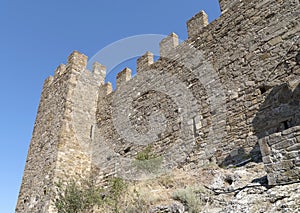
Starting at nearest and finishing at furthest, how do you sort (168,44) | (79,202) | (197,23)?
(79,202) < (197,23) < (168,44)

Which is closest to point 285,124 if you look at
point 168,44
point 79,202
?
point 79,202

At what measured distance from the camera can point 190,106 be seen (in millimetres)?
6961

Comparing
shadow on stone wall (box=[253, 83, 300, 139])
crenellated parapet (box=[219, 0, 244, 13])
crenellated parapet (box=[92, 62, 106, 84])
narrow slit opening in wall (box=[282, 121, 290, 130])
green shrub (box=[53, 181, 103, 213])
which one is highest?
crenellated parapet (box=[92, 62, 106, 84])

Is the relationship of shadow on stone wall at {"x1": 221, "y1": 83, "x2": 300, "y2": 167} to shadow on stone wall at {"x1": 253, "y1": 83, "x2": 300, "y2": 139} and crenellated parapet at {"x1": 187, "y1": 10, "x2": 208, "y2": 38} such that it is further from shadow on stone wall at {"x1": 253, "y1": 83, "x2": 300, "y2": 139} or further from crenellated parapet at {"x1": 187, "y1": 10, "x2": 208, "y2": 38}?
crenellated parapet at {"x1": 187, "y1": 10, "x2": 208, "y2": 38}

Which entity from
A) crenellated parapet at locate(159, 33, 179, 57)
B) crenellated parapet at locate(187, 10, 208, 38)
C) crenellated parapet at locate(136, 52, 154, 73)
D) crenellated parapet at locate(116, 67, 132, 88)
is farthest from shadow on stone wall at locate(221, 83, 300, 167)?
crenellated parapet at locate(116, 67, 132, 88)

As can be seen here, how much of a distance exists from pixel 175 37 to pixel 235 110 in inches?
148

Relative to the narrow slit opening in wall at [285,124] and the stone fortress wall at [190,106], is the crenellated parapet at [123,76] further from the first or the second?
the narrow slit opening in wall at [285,124]

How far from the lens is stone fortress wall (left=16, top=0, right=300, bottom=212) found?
5.23 metres

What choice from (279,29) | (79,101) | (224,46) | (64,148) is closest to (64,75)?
(79,101)

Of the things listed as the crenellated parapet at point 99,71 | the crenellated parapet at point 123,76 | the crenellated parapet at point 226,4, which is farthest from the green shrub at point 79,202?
the crenellated parapet at point 99,71

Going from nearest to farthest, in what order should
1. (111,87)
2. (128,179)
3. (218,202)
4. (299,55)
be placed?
(218,202) → (299,55) → (128,179) → (111,87)

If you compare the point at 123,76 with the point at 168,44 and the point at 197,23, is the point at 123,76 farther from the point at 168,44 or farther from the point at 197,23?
the point at 197,23

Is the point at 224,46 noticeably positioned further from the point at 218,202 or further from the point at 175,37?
the point at 218,202

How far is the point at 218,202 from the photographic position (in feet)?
11.8
